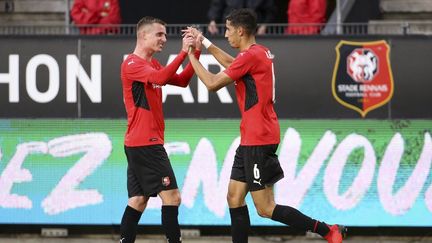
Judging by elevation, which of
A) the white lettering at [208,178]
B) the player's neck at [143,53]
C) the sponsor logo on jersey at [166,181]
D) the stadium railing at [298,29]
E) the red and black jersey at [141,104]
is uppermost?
the stadium railing at [298,29]

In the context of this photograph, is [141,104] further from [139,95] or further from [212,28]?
[212,28]

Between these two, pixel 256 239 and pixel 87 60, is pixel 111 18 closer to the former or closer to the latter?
pixel 87 60

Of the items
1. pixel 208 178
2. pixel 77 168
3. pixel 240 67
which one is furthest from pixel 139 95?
pixel 77 168

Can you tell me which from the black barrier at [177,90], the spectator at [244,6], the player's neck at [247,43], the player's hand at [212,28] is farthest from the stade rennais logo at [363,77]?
the player's neck at [247,43]

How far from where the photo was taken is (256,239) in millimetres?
10727

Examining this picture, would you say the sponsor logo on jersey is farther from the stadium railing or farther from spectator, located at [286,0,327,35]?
spectator, located at [286,0,327,35]

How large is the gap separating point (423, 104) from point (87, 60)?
3.55 meters

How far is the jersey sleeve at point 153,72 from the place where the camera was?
786 cm

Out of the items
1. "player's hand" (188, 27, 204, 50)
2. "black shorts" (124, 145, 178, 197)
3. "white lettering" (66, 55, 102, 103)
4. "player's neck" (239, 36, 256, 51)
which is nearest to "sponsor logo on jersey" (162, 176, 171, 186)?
"black shorts" (124, 145, 178, 197)

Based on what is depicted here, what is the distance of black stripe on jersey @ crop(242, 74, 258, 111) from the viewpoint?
8.01 m

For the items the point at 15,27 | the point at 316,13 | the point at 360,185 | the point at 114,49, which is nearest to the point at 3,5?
the point at 15,27

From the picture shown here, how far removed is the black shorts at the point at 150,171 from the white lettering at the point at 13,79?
2857mm

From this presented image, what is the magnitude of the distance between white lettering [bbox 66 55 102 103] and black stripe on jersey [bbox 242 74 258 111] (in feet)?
9.90

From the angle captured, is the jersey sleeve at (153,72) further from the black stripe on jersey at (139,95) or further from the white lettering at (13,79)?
the white lettering at (13,79)
